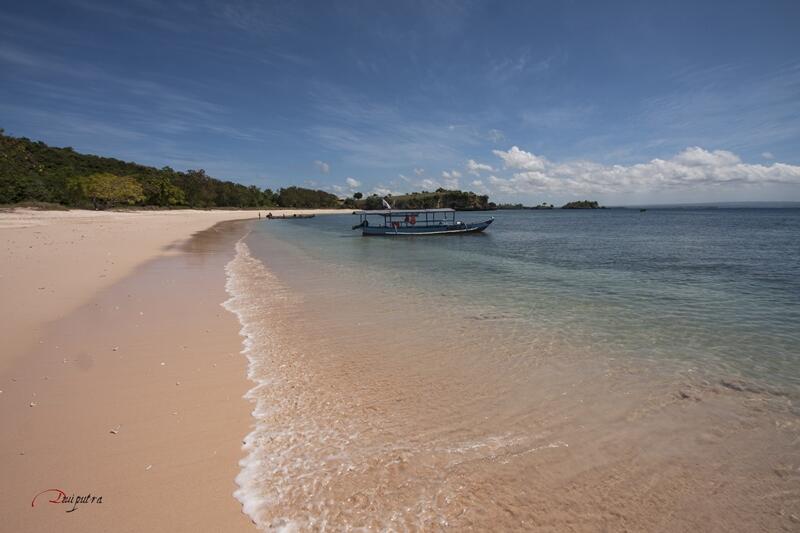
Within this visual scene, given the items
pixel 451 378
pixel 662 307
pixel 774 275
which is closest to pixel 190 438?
pixel 451 378

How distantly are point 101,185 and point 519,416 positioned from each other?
97488 millimetres

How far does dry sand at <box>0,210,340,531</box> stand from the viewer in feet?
10.5

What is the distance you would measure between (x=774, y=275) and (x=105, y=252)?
33.2m

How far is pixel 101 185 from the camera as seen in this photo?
77.2 meters

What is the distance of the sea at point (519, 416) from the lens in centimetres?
339

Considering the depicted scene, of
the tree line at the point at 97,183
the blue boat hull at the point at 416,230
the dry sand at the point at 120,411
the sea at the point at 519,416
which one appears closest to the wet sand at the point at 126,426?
the dry sand at the point at 120,411

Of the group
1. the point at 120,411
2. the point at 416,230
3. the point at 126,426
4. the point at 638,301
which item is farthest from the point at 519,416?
the point at 416,230

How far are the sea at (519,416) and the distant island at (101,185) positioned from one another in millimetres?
74618

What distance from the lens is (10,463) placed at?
3.66m

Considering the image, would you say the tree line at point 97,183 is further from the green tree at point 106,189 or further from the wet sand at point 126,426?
the wet sand at point 126,426

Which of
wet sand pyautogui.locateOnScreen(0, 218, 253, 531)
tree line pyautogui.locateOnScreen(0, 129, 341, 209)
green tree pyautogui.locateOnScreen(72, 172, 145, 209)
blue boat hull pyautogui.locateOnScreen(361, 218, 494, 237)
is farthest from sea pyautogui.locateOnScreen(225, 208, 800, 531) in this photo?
green tree pyautogui.locateOnScreen(72, 172, 145, 209)

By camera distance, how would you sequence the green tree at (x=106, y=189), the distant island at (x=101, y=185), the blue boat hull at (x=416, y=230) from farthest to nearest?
the green tree at (x=106, y=189), the distant island at (x=101, y=185), the blue boat hull at (x=416, y=230)

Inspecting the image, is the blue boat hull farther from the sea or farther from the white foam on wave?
the sea

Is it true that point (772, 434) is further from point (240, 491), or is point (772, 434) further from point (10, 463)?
point (10, 463)
